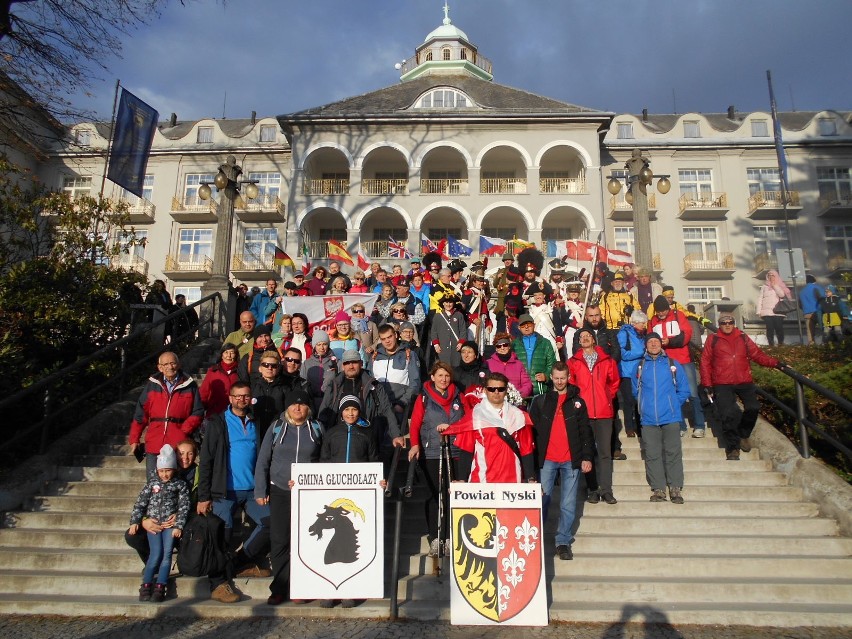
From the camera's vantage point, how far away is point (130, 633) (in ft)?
15.8

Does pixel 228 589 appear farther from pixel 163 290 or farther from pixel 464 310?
pixel 163 290

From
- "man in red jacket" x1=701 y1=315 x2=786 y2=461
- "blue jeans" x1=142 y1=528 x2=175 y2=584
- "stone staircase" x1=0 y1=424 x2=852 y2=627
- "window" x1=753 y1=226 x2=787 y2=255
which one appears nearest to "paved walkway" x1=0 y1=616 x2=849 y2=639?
"stone staircase" x1=0 y1=424 x2=852 y2=627

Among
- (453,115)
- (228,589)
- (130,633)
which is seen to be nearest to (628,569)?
(228,589)

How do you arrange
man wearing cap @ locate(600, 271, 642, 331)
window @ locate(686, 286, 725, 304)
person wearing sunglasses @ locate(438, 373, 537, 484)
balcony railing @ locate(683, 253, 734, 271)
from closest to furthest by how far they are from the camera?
person wearing sunglasses @ locate(438, 373, 537, 484) < man wearing cap @ locate(600, 271, 642, 331) < balcony railing @ locate(683, 253, 734, 271) < window @ locate(686, 286, 725, 304)

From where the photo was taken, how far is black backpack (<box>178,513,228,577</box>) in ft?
Answer: 17.1

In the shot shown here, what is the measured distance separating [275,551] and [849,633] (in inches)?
188

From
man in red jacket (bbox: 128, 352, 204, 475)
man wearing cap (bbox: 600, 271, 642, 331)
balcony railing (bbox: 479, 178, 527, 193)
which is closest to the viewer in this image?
man in red jacket (bbox: 128, 352, 204, 475)

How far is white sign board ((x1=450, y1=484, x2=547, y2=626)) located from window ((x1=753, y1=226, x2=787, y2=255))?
1280 inches

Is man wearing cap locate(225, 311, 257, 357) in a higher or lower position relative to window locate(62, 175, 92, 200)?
lower

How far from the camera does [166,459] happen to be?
551 cm

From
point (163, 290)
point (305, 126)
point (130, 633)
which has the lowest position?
point (130, 633)

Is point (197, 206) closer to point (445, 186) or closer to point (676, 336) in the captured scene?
point (445, 186)

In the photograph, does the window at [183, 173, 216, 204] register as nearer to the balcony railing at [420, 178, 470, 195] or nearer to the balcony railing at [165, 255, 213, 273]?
the balcony railing at [165, 255, 213, 273]

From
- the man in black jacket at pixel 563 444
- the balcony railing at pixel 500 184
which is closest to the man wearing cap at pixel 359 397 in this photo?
the man in black jacket at pixel 563 444
